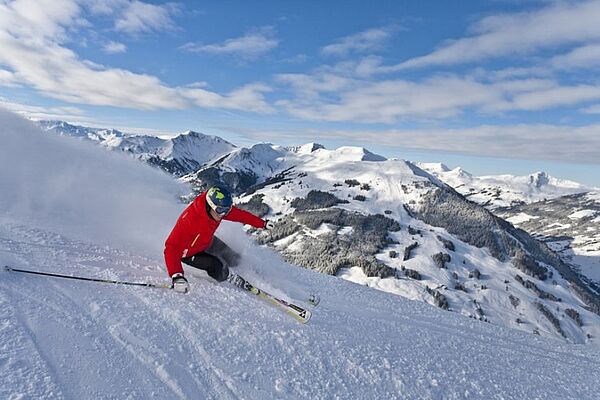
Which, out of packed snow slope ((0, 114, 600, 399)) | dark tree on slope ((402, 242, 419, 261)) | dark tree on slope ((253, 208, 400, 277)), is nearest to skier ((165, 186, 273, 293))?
packed snow slope ((0, 114, 600, 399))

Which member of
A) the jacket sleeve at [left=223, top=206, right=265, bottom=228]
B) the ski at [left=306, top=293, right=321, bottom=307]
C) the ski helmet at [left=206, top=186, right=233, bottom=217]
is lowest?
the ski at [left=306, top=293, right=321, bottom=307]

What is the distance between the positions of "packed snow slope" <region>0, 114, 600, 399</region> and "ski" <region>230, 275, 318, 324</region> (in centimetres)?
20

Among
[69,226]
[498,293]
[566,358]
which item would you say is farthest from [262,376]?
[498,293]

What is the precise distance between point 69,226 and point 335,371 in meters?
8.74

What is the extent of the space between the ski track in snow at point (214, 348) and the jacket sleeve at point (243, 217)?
65.8 inches

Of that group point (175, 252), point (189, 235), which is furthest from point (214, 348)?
point (189, 235)

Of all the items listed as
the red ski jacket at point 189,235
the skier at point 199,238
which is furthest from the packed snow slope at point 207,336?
the red ski jacket at point 189,235

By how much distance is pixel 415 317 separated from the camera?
37.6 ft

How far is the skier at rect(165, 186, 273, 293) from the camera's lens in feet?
27.0

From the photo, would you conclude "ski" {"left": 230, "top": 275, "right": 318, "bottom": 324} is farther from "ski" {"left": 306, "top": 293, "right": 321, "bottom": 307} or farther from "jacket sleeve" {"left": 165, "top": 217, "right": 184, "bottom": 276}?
"jacket sleeve" {"left": 165, "top": 217, "right": 184, "bottom": 276}

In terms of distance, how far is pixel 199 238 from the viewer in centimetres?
885

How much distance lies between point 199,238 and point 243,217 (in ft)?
4.73

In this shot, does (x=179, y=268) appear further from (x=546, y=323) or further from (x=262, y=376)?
(x=546, y=323)

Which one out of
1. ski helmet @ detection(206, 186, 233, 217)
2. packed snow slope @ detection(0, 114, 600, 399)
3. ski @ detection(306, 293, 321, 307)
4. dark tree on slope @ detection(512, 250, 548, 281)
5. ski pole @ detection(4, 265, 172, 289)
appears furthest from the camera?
dark tree on slope @ detection(512, 250, 548, 281)
